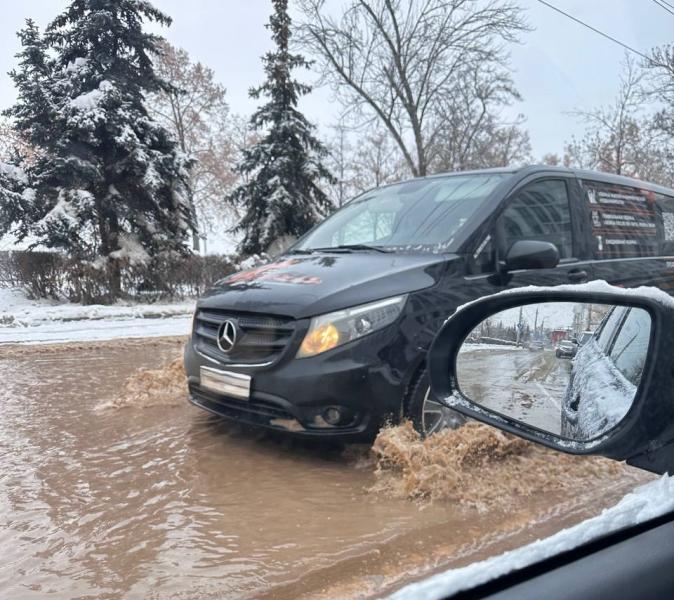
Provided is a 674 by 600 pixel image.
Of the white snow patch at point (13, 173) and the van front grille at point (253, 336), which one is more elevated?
the white snow patch at point (13, 173)

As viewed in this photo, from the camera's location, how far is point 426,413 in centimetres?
308

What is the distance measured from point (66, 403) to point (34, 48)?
63.3 feet

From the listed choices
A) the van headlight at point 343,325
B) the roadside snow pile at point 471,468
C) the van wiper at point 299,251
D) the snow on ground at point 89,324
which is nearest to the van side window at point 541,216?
the van headlight at point 343,325

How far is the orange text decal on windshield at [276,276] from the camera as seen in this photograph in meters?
3.24

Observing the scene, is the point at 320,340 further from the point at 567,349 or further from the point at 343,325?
the point at 567,349

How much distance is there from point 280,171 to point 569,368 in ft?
58.8

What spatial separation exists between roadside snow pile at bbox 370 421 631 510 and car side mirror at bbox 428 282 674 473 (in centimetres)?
131

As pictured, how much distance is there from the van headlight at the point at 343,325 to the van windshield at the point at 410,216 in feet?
2.27

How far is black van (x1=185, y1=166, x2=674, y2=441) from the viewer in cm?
291

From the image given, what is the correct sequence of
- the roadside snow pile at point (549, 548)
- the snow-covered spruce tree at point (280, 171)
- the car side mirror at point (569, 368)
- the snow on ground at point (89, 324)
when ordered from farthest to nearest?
the snow-covered spruce tree at point (280, 171)
the snow on ground at point (89, 324)
the roadside snow pile at point (549, 548)
the car side mirror at point (569, 368)

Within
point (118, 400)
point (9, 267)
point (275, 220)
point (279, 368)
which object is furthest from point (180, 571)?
point (275, 220)

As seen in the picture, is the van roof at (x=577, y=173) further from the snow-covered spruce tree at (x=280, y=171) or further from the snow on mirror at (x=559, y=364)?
the snow-covered spruce tree at (x=280, y=171)

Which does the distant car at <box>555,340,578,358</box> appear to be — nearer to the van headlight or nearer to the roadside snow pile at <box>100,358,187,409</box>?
the van headlight

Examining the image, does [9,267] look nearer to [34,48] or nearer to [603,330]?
[34,48]
